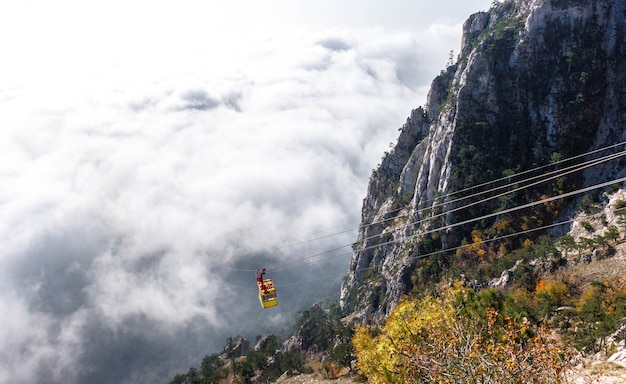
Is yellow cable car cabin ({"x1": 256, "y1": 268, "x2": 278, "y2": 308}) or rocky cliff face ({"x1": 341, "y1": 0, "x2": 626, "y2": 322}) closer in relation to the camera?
yellow cable car cabin ({"x1": 256, "y1": 268, "x2": 278, "y2": 308})

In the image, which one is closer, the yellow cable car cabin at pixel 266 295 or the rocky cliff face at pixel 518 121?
the yellow cable car cabin at pixel 266 295

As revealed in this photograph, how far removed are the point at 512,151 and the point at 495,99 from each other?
16492 millimetres

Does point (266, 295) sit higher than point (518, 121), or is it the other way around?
point (518, 121)

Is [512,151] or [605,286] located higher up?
[512,151]

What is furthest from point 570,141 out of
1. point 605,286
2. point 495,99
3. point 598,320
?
point 598,320

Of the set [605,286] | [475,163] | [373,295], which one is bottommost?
[373,295]

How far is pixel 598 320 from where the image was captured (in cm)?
4047

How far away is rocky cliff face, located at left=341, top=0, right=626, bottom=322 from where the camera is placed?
96.9 m

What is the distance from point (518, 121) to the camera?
104m

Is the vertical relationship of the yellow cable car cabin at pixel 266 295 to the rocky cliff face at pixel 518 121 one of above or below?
below

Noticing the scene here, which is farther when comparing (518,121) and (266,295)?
(518,121)

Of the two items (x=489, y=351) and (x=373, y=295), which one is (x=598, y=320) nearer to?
(x=489, y=351)

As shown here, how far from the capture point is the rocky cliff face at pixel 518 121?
9688cm

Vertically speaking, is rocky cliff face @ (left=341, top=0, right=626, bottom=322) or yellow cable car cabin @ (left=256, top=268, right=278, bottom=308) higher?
rocky cliff face @ (left=341, top=0, right=626, bottom=322)
